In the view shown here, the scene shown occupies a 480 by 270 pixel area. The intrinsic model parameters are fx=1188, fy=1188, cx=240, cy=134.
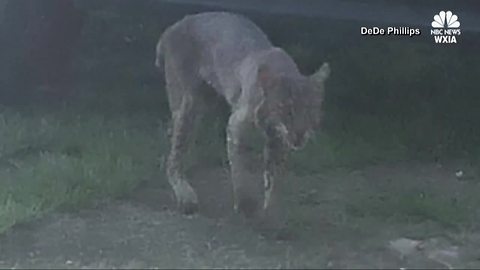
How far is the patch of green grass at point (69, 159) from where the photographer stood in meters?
6.70

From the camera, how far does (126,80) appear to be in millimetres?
9570

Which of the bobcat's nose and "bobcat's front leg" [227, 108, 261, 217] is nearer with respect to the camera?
the bobcat's nose

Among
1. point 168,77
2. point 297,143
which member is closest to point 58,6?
point 168,77

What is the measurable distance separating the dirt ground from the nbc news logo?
10.8 feet

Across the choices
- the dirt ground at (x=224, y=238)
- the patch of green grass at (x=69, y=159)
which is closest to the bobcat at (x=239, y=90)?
the dirt ground at (x=224, y=238)

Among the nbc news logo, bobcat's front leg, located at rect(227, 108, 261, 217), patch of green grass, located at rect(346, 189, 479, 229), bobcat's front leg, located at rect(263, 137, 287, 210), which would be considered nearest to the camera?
bobcat's front leg, located at rect(263, 137, 287, 210)

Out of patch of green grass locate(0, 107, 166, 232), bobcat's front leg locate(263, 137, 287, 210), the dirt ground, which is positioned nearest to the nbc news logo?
patch of green grass locate(0, 107, 166, 232)

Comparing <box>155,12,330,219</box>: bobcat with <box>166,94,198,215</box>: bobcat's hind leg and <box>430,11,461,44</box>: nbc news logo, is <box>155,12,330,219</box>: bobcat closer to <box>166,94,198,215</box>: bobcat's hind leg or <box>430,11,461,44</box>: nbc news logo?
<box>166,94,198,215</box>: bobcat's hind leg

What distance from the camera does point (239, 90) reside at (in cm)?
618

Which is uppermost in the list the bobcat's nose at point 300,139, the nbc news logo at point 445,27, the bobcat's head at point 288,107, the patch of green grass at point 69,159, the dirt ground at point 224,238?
the nbc news logo at point 445,27

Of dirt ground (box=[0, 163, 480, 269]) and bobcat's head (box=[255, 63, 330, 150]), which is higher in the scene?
bobcat's head (box=[255, 63, 330, 150])

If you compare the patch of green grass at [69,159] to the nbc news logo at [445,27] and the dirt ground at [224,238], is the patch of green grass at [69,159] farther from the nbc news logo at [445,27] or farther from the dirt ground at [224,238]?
the nbc news logo at [445,27]

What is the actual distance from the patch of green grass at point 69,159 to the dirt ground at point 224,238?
0.14 m

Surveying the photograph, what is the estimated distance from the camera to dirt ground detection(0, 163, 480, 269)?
5.79 metres
